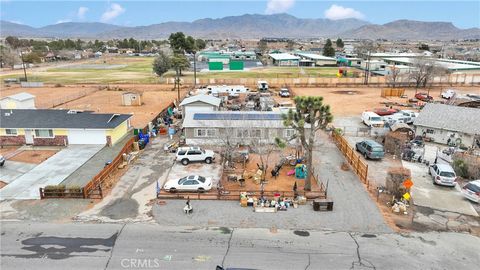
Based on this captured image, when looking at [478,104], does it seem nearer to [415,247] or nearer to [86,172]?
[415,247]

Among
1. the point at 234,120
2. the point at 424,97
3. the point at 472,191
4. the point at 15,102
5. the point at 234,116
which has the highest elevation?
the point at 234,116

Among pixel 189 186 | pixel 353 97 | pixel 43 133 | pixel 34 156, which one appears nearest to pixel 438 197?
pixel 189 186

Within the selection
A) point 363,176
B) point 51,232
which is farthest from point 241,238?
point 363,176

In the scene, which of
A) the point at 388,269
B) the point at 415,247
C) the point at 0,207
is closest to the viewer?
the point at 388,269

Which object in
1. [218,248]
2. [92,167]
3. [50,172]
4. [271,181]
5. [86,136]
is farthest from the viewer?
[86,136]

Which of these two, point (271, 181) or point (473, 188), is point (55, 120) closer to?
point (271, 181)

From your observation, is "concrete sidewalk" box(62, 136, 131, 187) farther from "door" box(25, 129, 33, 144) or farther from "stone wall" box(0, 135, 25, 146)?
"stone wall" box(0, 135, 25, 146)
